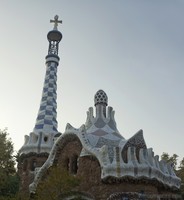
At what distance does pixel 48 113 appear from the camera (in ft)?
66.0

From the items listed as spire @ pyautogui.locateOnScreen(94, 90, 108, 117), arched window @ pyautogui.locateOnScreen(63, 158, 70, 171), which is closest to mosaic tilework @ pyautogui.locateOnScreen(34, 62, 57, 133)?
spire @ pyautogui.locateOnScreen(94, 90, 108, 117)

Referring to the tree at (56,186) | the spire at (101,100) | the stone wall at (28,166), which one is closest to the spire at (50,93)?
the stone wall at (28,166)

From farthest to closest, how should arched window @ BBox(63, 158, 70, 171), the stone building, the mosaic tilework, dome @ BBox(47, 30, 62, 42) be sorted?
dome @ BBox(47, 30, 62, 42), the mosaic tilework, arched window @ BBox(63, 158, 70, 171), the stone building

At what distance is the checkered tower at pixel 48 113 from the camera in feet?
60.7

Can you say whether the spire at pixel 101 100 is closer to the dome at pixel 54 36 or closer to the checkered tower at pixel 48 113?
the checkered tower at pixel 48 113

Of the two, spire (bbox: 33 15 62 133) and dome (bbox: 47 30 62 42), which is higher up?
dome (bbox: 47 30 62 42)

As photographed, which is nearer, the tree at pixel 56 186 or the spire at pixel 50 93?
the tree at pixel 56 186

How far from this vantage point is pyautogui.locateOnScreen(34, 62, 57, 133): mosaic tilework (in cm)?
1962

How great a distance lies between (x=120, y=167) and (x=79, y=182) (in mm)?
1762

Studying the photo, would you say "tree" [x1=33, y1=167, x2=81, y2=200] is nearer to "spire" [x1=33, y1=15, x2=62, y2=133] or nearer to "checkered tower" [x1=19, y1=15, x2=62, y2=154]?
"checkered tower" [x1=19, y1=15, x2=62, y2=154]

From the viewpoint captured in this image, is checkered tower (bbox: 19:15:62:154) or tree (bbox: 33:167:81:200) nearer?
tree (bbox: 33:167:81:200)

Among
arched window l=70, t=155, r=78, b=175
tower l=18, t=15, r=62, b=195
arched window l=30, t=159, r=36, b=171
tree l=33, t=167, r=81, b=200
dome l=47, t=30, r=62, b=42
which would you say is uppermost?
dome l=47, t=30, r=62, b=42

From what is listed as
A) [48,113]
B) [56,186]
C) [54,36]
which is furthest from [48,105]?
[56,186]

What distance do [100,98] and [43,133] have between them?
393 centimetres
